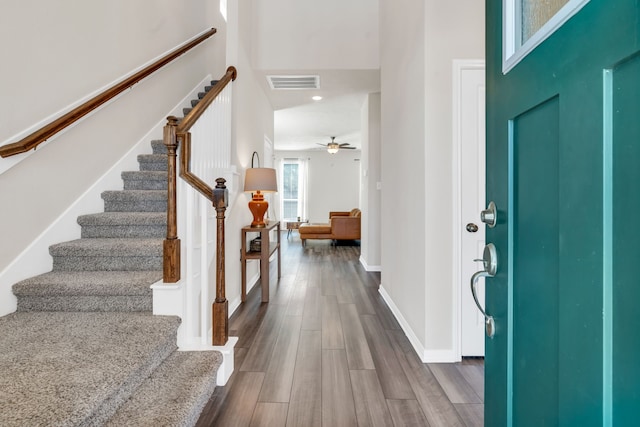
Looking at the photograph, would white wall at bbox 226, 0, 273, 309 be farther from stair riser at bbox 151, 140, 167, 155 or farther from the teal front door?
the teal front door

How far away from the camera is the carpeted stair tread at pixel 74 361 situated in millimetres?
1046

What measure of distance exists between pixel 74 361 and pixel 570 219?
171cm

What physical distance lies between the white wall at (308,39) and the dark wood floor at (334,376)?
2875mm

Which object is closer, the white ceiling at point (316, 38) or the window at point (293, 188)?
the white ceiling at point (316, 38)

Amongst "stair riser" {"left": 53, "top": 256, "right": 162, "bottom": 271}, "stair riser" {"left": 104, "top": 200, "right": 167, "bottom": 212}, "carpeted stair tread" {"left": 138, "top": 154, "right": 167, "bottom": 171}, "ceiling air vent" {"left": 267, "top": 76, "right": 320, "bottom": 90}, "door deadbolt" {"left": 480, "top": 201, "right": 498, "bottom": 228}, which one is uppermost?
"ceiling air vent" {"left": 267, "top": 76, "right": 320, "bottom": 90}

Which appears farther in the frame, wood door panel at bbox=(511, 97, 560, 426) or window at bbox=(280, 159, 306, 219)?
window at bbox=(280, 159, 306, 219)

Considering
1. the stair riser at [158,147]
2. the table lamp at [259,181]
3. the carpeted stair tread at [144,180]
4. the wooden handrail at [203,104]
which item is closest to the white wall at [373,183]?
the table lamp at [259,181]

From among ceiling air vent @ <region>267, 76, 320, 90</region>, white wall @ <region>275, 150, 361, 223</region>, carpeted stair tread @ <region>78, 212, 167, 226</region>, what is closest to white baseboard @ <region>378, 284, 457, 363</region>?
carpeted stair tread @ <region>78, 212, 167, 226</region>

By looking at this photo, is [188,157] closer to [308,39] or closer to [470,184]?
[470,184]

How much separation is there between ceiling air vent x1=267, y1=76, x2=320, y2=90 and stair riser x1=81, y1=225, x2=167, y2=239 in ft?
8.65

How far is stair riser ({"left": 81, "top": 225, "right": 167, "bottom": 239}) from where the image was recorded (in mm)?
2436

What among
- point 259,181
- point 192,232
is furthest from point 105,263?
point 259,181

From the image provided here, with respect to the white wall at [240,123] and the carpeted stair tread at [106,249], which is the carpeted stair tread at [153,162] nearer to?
the white wall at [240,123]

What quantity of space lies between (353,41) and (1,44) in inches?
130
